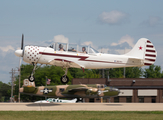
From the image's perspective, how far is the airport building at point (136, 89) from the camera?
2904 inches

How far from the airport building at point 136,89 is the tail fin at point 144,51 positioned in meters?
43.7

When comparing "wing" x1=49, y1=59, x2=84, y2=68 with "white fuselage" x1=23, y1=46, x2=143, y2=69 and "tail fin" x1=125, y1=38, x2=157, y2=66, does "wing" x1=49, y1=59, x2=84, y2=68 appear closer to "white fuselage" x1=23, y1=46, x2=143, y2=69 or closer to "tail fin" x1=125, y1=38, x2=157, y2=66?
"white fuselage" x1=23, y1=46, x2=143, y2=69

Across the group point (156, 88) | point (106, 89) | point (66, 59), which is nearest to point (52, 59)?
point (66, 59)

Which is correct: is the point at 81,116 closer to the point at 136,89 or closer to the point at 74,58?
the point at 74,58

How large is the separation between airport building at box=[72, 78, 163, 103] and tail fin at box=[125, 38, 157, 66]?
143ft

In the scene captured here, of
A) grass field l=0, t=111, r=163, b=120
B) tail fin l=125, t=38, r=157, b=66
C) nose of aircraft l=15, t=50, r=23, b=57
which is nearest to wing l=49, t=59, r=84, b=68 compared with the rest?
nose of aircraft l=15, t=50, r=23, b=57

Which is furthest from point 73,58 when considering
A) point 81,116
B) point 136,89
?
point 136,89

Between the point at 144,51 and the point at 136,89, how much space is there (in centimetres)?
4580

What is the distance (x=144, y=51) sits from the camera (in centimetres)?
2975

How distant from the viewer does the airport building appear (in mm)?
73750

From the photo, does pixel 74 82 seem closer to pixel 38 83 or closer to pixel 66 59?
pixel 38 83

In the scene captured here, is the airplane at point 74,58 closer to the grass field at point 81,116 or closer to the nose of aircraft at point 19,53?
the nose of aircraft at point 19,53

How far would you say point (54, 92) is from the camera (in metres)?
57.6

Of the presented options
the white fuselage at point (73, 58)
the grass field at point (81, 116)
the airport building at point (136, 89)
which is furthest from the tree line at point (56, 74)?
the white fuselage at point (73, 58)
